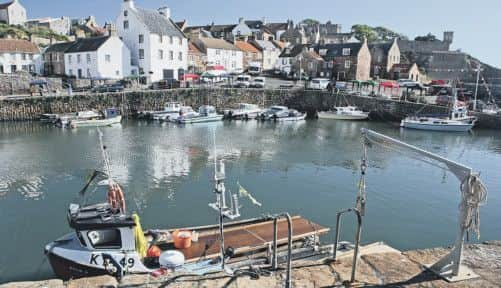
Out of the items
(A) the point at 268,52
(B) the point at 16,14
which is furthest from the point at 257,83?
(B) the point at 16,14

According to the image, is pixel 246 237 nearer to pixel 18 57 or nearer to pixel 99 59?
pixel 99 59

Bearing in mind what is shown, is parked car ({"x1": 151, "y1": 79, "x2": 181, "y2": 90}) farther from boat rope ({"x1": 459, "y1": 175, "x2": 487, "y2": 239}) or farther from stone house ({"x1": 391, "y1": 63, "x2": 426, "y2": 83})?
boat rope ({"x1": 459, "y1": 175, "x2": 487, "y2": 239})

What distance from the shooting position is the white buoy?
33.7 ft

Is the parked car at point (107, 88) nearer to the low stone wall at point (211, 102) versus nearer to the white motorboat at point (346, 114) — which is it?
the low stone wall at point (211, 102)

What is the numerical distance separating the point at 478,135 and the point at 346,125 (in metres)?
14.1

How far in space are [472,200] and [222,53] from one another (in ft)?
228

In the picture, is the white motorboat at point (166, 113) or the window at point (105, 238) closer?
the window at point (105, 238)

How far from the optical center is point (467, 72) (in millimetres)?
71375

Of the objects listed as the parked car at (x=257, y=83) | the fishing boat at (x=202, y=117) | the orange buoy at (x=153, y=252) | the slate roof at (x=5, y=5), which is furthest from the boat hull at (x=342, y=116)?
the slate roof at (x=5, y=5)

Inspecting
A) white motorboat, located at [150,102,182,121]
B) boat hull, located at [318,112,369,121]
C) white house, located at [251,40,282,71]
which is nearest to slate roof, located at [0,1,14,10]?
white house, located at [251,40,282,71]

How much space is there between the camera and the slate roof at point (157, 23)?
194 feet

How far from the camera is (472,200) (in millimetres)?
5766

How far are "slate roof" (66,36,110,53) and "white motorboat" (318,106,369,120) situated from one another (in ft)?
107

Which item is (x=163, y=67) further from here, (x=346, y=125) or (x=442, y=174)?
(x=442, y=174)
